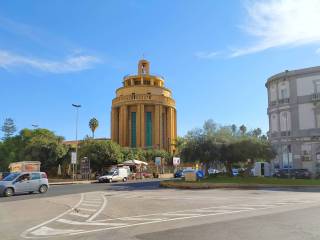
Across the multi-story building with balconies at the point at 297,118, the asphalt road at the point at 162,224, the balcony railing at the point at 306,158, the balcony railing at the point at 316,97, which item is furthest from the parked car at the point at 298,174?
the asphalt road at the point at 162,224

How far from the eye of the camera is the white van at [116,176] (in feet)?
158

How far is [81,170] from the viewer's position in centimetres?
5847

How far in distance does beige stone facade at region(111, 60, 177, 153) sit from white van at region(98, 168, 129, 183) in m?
33.0

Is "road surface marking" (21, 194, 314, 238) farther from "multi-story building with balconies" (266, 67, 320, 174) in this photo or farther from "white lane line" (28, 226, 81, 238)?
"multi-story building with balconies" (266, 67, 320, 174)

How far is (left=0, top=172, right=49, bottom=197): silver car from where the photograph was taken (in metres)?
27.8

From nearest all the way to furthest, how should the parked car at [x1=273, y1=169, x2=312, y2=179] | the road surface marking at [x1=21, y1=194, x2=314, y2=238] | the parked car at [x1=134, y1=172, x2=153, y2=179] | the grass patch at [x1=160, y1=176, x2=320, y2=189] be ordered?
the road surface marking at [x1=21, y1=194, x2=314, y2=238] < the grass patch at [x1=160, y1=176, x2=320, y2=189] < the parked car at [x1=273, y1=169, x2=312, y2=179] < the parked car at [x1=134, y1=172, x2=153, y2=179]

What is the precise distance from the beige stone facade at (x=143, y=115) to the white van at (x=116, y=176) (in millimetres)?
32998

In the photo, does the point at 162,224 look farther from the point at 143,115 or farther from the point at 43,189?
the point at 143,115

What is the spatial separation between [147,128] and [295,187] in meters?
57.4

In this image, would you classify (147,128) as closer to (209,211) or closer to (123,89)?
(123,89)

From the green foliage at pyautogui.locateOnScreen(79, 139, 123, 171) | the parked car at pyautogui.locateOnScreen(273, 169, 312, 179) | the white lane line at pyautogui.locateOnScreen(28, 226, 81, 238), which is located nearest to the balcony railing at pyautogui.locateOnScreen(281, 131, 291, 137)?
the parked car at pyautogui.locateOnScreen(273, 169, 312, 179)

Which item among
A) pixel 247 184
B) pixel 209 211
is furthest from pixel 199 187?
pixel 209 211

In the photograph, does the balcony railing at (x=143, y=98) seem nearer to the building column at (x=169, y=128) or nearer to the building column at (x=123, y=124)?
the building column at (x=169, y=128)

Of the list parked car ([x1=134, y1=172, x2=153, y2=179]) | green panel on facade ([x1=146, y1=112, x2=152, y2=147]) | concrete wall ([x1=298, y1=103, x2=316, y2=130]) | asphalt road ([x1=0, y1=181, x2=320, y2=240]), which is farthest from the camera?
green panel on facade ([x1=146, y1=112, x2=152, y2=147])
